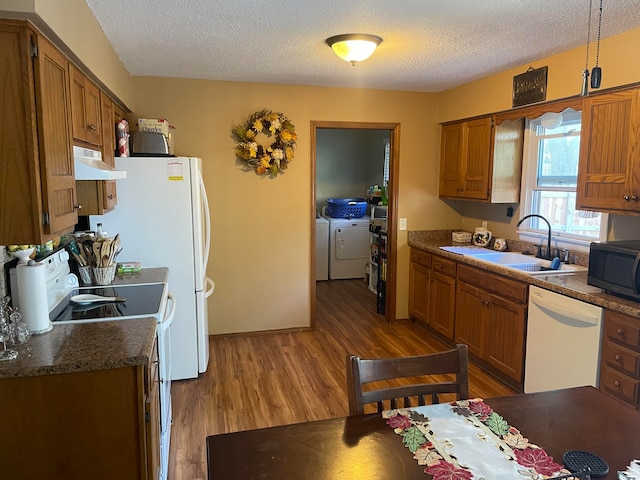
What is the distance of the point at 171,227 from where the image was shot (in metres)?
3.31

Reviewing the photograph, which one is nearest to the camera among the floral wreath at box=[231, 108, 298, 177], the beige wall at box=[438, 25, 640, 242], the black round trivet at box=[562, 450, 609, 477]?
the black round trivet at box=[562, 450, 609, 477]

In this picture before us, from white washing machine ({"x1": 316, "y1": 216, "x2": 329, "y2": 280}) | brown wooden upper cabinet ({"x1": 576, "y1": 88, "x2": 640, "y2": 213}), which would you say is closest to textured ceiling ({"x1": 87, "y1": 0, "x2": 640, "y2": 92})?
brown wooden upper cabinet ({"x1": 576, "y1": 88, "x2": 640, "y2": 213})

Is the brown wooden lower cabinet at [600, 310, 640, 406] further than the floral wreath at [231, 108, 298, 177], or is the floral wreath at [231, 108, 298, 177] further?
the floral wreath at [231, 108, 298, 177]

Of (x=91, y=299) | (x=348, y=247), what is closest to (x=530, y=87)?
(x=91, y=299)

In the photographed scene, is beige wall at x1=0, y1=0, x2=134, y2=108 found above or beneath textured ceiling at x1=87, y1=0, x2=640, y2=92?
beneath

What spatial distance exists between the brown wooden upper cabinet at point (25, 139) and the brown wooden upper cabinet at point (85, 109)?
16.8 inches

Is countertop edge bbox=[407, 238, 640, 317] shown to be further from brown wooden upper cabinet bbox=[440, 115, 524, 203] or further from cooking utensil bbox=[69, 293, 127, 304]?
cooking utensil bbox=[69, 293, 127, 304]

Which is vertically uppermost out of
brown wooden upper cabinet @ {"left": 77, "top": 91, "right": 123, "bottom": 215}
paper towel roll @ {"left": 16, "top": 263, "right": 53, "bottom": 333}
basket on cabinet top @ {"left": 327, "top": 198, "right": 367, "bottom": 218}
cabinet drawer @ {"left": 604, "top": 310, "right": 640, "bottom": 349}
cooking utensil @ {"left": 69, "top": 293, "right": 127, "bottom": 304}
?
brown wooden upper cabinet @ {"left": 77, "top": 91, "right": 123, "bottom": 215}

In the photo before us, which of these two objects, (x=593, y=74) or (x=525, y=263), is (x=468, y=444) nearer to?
(x=593, y=74)

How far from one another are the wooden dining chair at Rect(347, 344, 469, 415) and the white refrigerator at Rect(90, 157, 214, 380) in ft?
7.01

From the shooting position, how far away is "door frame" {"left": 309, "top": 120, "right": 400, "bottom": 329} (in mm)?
4469

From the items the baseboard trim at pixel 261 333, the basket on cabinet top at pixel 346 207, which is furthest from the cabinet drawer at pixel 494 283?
the basket on cabinet top at pixel 346 207

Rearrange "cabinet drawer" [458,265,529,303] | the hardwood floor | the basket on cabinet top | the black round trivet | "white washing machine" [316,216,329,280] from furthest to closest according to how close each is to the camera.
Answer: the basket on cabinet top < "white washing machine" [316,216,329,280] < "cabinet drawer" [458,265,529,303] < the hardwood floor < the black round trivet

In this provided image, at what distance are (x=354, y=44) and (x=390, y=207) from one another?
221 cm
